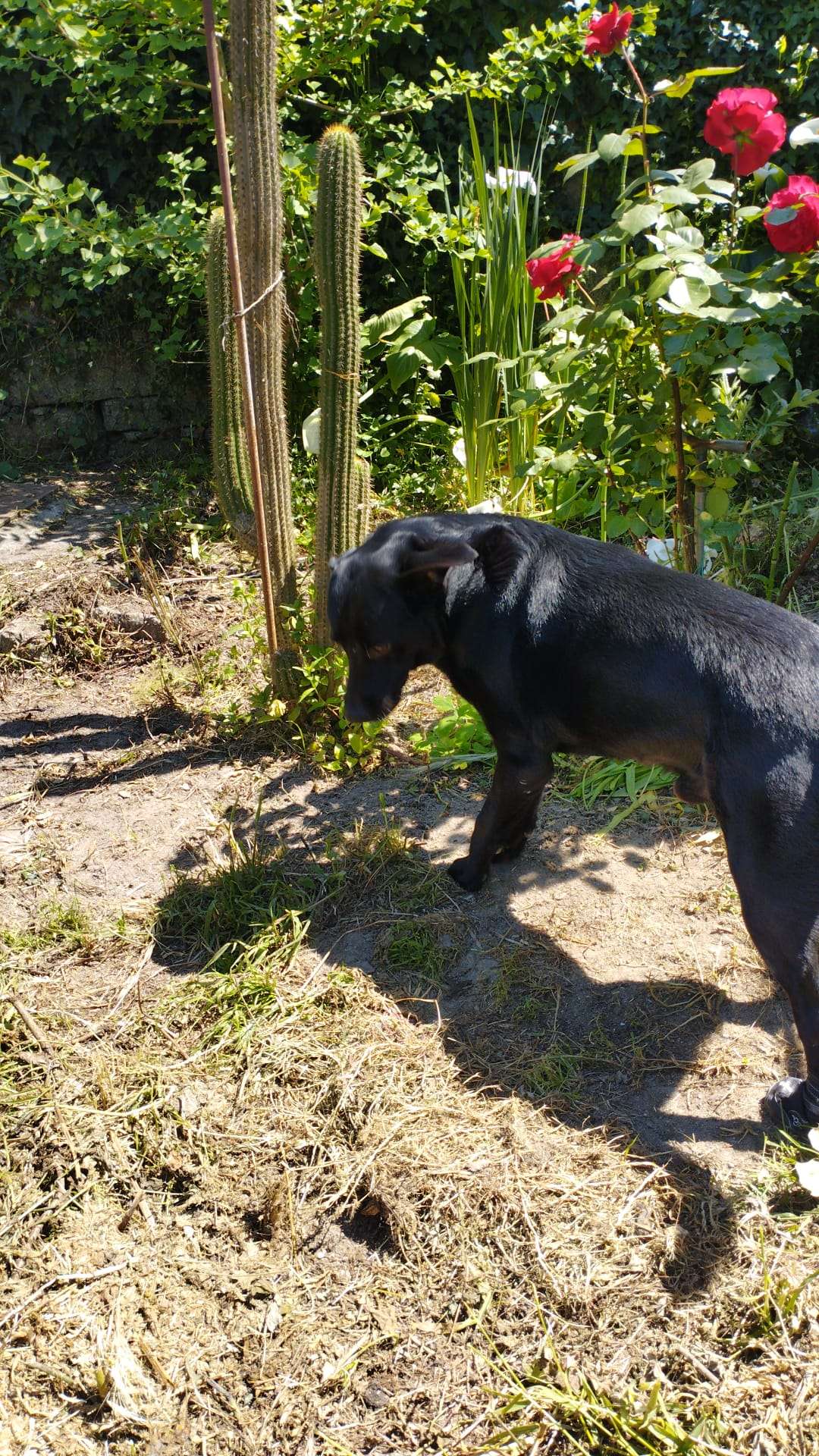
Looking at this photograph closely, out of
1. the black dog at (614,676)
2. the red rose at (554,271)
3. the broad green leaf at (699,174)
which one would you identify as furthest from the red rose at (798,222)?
the black dog at (614,676)

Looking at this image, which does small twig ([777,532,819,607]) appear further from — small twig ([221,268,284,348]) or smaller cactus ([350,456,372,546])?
small twig ([221,268,284,348])

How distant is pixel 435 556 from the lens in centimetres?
344

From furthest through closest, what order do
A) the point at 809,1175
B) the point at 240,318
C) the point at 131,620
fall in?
1. the point at 131,620
2. the point at 240,318
3. the point at 809,1175

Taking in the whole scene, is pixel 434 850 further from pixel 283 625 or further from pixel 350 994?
pixel 283 625

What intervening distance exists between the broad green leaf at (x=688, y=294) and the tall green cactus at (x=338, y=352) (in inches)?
54.6

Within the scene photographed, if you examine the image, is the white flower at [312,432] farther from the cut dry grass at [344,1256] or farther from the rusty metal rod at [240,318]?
the cut dry grass at [344,1256]

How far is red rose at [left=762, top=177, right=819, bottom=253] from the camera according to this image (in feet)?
12.1

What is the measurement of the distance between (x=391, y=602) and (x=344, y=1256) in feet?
6.30

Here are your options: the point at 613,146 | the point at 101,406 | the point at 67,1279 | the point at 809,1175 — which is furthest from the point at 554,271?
the point at 101,406

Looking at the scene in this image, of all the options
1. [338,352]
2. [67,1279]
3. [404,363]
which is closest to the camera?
[67,1279]

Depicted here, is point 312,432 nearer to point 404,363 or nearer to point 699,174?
point 404,363

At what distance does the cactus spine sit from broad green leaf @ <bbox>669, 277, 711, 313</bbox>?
5.06ft

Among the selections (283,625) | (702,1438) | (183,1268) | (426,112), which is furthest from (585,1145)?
(426,112)

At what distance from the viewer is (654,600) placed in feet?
11.1
